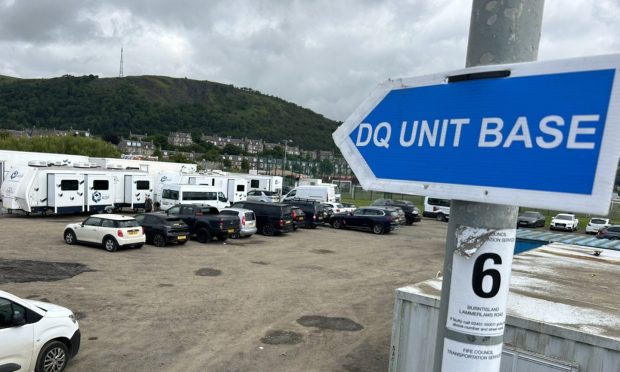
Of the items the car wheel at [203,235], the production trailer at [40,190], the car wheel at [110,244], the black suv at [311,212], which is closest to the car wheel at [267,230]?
the car wheel at [203,235]

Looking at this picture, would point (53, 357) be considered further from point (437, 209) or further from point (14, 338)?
point (437, 209)

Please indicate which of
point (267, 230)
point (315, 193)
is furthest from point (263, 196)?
point (267, 230)

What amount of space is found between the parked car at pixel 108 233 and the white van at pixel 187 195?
10.9 metres

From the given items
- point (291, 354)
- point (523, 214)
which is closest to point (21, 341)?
point (291, 354)

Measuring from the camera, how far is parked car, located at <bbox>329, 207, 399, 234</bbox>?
29.0 m

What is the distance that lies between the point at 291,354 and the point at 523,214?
36799 millimetres

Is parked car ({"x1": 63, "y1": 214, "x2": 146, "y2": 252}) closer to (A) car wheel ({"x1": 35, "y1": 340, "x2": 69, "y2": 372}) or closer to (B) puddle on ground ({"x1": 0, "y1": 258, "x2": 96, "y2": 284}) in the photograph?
(B) puddle on ground ({"x1": 0, "y1": 258, "x2": 96, "y2": 284})

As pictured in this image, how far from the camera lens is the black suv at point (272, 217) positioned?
81.9ft

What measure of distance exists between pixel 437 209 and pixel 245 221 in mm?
22944

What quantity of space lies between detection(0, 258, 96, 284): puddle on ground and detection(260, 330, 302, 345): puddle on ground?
7.75 meters

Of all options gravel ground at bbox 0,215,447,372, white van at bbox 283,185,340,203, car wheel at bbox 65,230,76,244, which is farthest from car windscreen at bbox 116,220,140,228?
white van at bbox 283,185,340,203

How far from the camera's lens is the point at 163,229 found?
65.5 feet

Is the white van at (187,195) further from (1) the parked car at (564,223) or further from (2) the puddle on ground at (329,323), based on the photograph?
(1) the parked car at (564,223)

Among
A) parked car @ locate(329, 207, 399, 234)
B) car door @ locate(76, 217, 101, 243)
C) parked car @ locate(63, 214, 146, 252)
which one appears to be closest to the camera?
parked car @ locate(63, 214, 146, 252)
